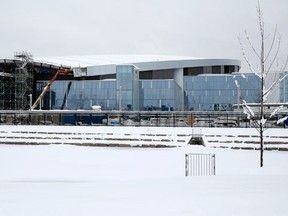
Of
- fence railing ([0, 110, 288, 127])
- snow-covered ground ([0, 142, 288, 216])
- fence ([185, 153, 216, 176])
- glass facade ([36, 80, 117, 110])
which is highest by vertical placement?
glass facade ([36, 80, 117, 110])

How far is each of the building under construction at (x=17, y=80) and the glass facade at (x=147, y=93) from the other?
5461 mm

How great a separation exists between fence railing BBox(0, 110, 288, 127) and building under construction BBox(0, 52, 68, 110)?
27567 mm

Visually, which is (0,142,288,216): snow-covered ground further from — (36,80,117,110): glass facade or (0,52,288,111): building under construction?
(36,80,117,110): glass facade

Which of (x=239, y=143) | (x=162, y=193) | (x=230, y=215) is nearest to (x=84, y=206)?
(x=162, y=193)

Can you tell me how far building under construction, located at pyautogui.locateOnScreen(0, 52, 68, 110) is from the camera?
63.4 m

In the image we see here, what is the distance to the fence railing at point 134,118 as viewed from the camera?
32.3 meters

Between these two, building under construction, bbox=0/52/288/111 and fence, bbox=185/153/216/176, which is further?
building under construction, bbox=0/52/288/111

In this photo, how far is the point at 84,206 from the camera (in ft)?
23.3

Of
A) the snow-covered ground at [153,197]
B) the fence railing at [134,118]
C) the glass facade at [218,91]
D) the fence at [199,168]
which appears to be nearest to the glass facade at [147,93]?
the glass facade at [218,91]

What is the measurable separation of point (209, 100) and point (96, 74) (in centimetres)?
2797

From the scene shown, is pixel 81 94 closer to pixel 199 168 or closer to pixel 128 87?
pixel 128 87

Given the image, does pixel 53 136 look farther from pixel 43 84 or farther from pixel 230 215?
pixel 43 84

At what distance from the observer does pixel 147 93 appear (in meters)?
68.4

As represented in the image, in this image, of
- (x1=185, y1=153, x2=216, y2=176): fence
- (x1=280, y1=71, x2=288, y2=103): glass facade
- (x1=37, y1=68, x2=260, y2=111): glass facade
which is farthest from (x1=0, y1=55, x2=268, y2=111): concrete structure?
(x1=185, y1=153, x2=216, y2=176): fence
